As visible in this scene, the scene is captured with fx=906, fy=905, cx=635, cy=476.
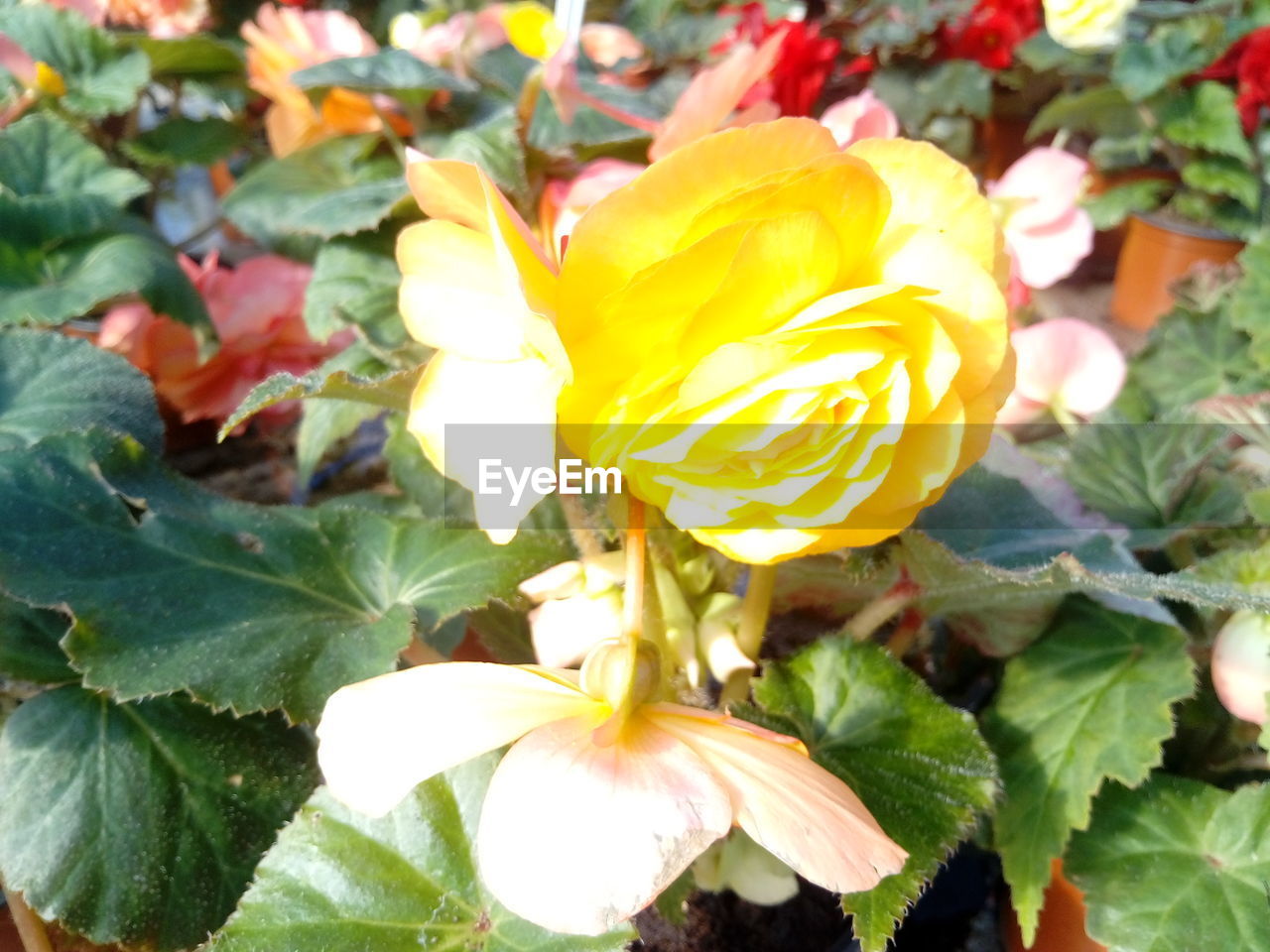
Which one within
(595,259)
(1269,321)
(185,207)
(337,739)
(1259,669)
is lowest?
(185,207)

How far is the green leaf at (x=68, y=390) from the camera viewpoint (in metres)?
0.53

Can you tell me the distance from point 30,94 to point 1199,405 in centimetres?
107

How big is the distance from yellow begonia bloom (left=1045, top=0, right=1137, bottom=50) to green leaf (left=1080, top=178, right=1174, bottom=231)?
240 mm

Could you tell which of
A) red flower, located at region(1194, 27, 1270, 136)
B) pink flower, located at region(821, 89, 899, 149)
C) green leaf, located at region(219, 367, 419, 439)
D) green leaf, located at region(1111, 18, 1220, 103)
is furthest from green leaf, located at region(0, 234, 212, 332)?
red flower, located at region(1194, 27, 1270, 136)

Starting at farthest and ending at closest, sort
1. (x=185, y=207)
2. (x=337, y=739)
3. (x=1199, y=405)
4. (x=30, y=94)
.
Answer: (x=185, y=207), (x=30, y=94), (x=1199, y=405), (x=337, y=739)

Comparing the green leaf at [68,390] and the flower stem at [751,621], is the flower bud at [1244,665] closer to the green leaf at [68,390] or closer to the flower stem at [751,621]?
the flower stem at [751,621]

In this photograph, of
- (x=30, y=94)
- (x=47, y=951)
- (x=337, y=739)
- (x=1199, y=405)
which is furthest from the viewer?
(x=30, y=94)

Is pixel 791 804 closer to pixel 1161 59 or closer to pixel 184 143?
pixel 184 143

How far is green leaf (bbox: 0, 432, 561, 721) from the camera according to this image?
1.21 feet

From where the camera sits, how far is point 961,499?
50 centimetres

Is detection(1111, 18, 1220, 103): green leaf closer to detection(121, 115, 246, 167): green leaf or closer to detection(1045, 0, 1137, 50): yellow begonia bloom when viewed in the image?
detection(1045, 0, 1137, 50): yellow begonia bloom

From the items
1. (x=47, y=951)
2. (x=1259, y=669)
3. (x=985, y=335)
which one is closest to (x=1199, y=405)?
(x=1259, y=669)

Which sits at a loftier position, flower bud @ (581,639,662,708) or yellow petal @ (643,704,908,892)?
flower bud @ (581,639,662,708)

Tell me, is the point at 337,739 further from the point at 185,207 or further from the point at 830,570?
the point at 185,207
